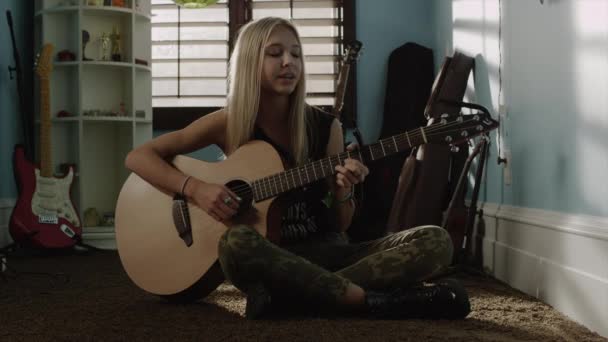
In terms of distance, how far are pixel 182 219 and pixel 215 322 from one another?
13.4 inches

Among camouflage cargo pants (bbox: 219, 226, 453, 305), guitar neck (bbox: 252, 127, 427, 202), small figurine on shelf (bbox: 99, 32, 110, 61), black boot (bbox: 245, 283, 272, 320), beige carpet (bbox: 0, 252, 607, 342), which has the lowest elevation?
beige carpet (bbox: 0, 252, 607, 342)

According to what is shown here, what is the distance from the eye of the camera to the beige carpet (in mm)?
1619

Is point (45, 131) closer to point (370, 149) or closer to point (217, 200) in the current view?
point (217, 200)

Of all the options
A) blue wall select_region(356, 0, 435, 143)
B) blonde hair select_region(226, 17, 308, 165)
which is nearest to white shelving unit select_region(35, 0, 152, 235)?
blue wall select_region(356, 0, 435, 143)

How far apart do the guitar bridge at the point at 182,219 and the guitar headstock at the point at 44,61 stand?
2.19 meters

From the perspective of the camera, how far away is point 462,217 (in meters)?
2.86

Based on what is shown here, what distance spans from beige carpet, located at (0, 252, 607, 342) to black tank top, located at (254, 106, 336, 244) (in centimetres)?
29

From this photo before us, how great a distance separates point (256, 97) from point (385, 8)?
2564mm

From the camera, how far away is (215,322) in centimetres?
180

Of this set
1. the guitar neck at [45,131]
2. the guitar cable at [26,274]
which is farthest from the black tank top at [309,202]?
the guitar neck at [45,131]

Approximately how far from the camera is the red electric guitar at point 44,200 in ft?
11.9

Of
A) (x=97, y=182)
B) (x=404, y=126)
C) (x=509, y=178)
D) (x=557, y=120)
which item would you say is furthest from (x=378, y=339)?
(x=97, y=182)

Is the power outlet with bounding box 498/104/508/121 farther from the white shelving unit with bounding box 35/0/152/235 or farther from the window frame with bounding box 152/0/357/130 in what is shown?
the white shelving unit with bounding box 35/0/152/235

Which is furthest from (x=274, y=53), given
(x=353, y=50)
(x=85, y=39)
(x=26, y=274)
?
(x=85, y=39)
